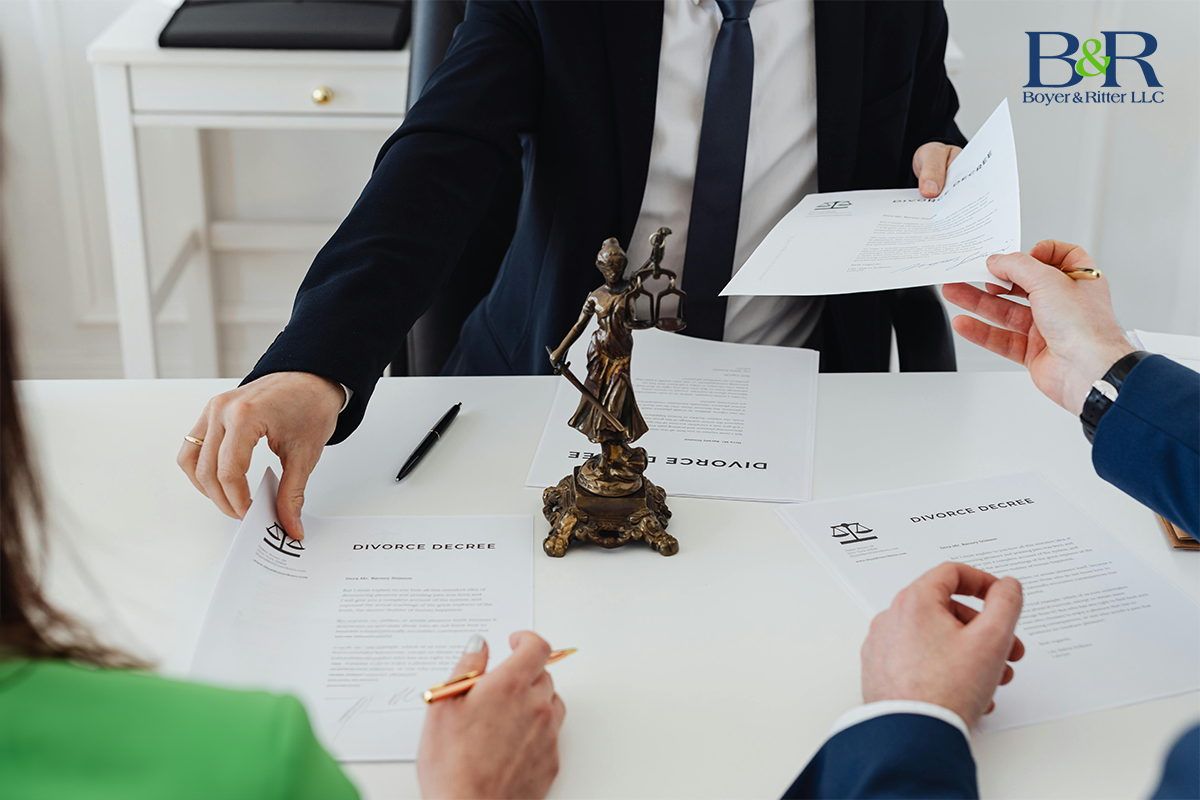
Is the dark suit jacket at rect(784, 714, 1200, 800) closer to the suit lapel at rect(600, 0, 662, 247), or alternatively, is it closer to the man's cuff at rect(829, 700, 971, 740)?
the man's cuff at rect(829, 700, 971, 740)

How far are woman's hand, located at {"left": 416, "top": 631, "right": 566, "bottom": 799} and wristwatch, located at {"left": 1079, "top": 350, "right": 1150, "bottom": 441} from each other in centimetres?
48

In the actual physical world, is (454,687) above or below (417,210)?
below

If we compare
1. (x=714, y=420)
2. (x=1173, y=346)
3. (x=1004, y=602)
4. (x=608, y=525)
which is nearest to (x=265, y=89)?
(x=714, y=420)

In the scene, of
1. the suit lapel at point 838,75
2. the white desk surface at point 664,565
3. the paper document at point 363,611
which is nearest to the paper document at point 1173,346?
the white desk surface at point 664,565

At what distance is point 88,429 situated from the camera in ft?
3.10

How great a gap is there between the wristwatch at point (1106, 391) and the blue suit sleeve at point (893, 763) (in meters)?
0.33

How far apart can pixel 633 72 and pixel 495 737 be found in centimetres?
85

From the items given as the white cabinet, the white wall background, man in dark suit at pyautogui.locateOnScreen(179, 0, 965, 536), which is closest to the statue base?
man in dark suit at pyautogui.locateOnScreen(179, 0, 965, 536)

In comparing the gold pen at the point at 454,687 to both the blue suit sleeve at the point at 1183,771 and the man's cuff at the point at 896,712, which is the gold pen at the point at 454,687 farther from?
the blue suit sleeve at the point at 1183,771

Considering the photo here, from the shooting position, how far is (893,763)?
538 millimetres

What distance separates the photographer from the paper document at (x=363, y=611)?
2.03ft

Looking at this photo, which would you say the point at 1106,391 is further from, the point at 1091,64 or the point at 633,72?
the point at 1091,64

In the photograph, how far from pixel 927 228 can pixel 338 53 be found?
1.25 metres

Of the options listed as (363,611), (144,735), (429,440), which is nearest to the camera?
(144,735)
